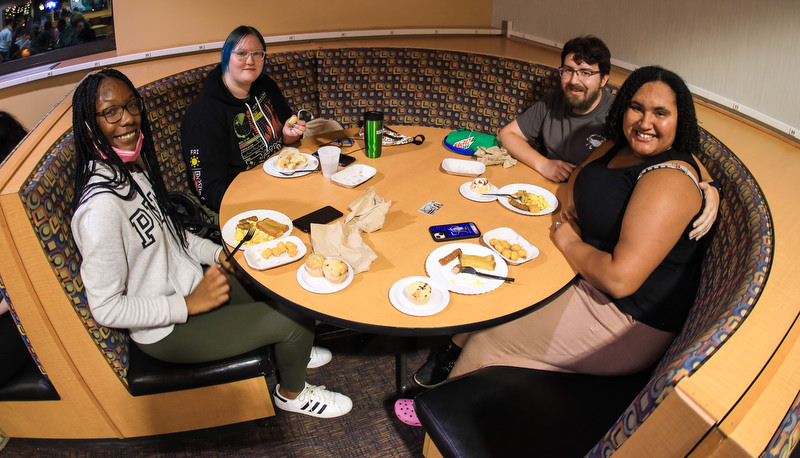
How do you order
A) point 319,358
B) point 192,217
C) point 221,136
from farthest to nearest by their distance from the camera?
point 319,358, point 221,136, point 192,217

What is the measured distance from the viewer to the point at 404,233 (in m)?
1.68

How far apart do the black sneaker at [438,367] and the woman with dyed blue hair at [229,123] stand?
3.79 feet

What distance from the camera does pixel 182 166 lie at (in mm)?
2564

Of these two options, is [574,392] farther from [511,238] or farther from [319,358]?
[319,358]

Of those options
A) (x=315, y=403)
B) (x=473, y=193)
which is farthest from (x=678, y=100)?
(x=315, y=403)

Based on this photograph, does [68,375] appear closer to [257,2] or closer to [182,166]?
[182,166]

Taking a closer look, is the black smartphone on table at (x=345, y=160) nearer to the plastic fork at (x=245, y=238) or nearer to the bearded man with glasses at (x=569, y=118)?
the plastic fork at (x=245, y=238)

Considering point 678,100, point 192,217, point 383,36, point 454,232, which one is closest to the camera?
point 678,100

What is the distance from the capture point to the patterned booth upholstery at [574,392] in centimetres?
127

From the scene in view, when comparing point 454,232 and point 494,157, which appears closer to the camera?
point 454,232

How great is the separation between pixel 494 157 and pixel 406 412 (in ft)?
3.93

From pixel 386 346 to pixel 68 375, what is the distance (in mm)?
1290

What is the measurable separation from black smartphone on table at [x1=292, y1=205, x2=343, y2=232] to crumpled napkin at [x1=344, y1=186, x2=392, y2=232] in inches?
2.7

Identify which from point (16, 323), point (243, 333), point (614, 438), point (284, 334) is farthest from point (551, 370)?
point (16, 323)
